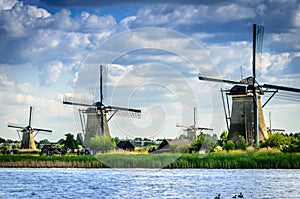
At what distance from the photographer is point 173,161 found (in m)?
40.0

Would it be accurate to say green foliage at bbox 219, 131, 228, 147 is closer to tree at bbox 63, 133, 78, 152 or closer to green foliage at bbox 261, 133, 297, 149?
green foliage at bbox 261, 133, 297, 149

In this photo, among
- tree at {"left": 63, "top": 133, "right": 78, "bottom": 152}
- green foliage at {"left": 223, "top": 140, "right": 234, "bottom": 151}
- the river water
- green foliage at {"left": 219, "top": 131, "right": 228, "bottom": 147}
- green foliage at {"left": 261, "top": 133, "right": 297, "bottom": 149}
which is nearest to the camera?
the river water

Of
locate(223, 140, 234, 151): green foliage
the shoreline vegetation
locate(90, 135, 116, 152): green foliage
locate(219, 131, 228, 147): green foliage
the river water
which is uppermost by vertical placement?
locate(219, 131, 228, 147): green foliage

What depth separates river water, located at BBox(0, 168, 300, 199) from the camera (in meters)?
25.1

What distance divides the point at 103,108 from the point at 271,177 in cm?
2991

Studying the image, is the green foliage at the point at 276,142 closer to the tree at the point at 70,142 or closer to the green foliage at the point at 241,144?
the green foliage at the point at 241,144

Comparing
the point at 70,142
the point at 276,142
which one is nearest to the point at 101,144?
the point at 70,142

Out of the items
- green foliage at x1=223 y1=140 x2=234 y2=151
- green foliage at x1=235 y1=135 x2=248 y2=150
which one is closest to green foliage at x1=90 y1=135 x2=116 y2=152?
green foliage at x1=223 y1=140 x2=234 y2=151

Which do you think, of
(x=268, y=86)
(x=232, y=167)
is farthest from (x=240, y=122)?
(x=232, y=167)

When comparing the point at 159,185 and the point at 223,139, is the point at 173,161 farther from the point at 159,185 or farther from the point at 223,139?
the point at 223,139

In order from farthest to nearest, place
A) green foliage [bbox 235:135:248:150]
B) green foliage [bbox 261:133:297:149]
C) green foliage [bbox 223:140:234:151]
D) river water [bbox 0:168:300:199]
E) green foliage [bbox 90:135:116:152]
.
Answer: green foliage [bbox 90:135:116:152] → green foliage [bbox 223:140:234:151] → green foliage [bbox 235:135:248:150] → green foliage [bbox 261:133:297:149] → river water [bbox 0:168:300:199]

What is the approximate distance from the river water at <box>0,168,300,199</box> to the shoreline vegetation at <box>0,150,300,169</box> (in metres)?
1.20

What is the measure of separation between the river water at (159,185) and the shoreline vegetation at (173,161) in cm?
120

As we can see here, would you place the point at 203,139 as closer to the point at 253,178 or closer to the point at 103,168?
the point at 103,168
